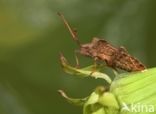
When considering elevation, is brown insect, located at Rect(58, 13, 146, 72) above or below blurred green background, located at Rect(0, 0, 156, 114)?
above

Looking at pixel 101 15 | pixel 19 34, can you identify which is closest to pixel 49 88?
pixel 19 34

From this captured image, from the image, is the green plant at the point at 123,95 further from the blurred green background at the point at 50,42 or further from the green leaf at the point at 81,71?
the blurred green background at the point at 50,42

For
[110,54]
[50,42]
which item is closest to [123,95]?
[110,54]

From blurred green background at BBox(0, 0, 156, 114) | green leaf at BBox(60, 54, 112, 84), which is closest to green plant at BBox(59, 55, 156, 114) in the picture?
green leaf at BBox(60, 54, 112, 84)

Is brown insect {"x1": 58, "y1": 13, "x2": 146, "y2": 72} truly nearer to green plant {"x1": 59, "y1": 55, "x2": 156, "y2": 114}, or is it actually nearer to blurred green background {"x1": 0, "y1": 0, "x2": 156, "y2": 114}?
green plant {"x1": 59, "y1": 55, "x2": 156, "y2": 114}

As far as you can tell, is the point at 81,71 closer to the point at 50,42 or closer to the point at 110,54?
the point at 110,54

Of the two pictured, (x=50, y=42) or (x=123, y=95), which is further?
(x=50, y=42)

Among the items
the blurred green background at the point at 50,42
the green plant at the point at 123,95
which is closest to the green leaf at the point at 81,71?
the green plant at the point at 123,95
